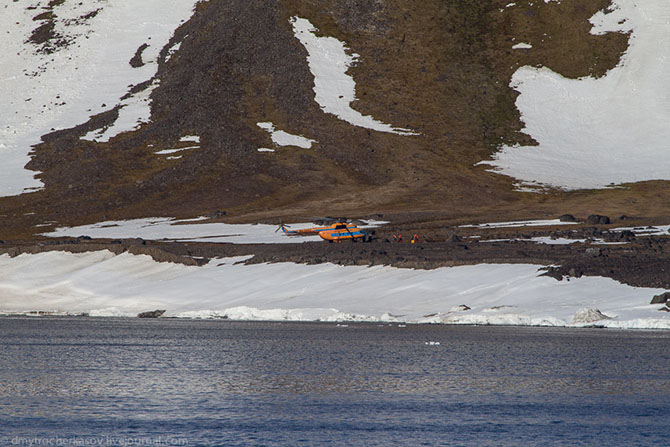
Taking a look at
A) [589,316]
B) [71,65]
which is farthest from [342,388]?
[71,65]

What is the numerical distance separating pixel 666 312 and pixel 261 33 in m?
119

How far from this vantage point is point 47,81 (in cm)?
16575

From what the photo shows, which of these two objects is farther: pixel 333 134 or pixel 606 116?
pixel 606 116

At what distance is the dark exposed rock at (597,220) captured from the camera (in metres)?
95.7

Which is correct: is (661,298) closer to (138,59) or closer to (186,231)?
(186,231)

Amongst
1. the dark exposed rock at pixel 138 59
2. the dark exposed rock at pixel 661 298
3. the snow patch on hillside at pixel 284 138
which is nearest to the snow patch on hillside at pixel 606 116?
the snow patch on hillside at pixel 284 138

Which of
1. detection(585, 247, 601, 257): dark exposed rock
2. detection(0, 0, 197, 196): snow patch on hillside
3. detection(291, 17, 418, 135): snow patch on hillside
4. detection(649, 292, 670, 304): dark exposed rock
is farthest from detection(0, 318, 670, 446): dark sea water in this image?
detection(0, 0, 197, 196): snow patch on hillside

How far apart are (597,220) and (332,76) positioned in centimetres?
6941

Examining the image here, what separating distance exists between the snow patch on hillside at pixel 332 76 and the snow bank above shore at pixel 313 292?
212ft

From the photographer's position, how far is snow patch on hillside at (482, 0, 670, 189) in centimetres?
12975

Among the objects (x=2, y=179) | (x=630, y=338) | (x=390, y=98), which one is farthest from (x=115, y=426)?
(x=390, y=98)

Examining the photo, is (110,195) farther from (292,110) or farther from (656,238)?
(656,238)

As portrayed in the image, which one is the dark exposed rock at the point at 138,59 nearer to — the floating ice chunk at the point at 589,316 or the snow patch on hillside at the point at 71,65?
the snow patch on hillside at the point at 71,65

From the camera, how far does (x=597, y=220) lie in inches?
3794
